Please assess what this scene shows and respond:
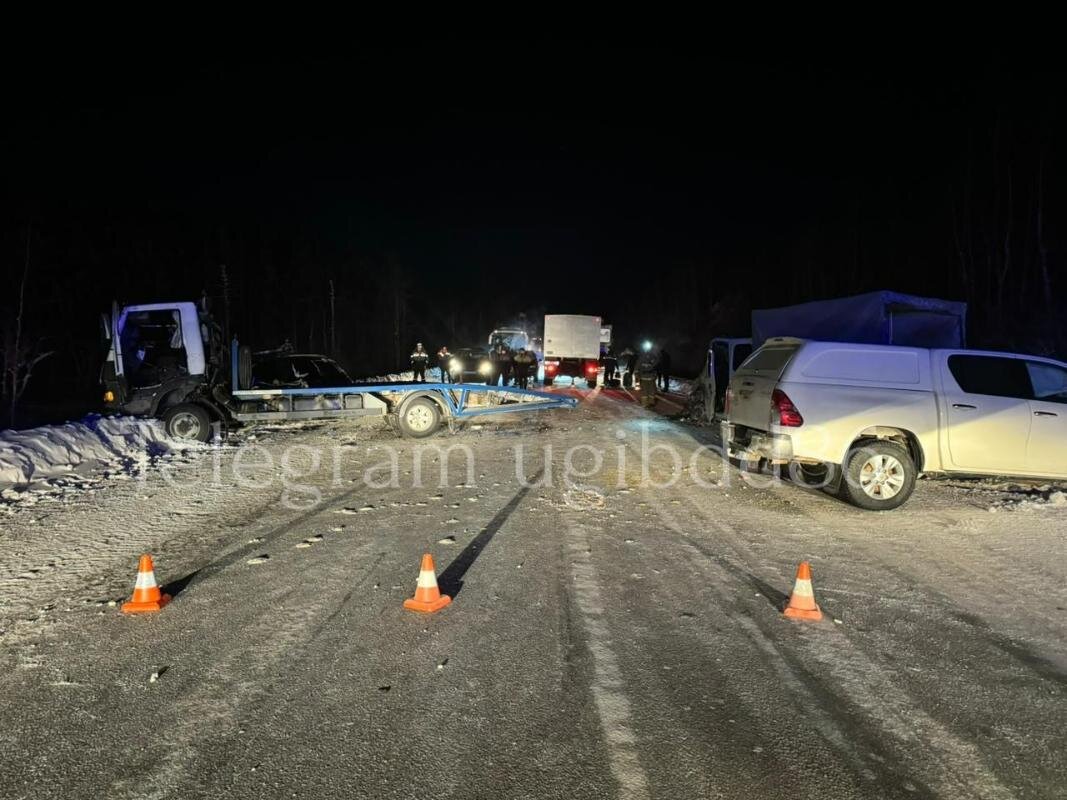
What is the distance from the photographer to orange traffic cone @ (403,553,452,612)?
470 cm

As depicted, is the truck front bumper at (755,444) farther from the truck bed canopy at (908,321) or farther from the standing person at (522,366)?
the standing person at (522,366)

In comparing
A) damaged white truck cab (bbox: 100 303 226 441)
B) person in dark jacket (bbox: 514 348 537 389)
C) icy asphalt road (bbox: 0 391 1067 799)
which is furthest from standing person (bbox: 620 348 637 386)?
icy asphalt road (bbox: 0 391 1067 799)

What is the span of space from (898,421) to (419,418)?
8.65m

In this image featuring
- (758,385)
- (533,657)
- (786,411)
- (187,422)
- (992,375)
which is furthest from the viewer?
(187,422)

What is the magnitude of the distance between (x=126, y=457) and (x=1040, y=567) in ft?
39.1

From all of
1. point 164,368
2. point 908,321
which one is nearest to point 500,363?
point 164,368

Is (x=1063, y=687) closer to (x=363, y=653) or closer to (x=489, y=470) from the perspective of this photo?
(x=363, y=653)

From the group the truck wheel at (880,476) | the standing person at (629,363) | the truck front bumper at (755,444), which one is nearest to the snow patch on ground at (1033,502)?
the truck wheel at (880,476)

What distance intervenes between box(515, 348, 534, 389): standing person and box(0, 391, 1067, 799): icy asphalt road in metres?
16.4

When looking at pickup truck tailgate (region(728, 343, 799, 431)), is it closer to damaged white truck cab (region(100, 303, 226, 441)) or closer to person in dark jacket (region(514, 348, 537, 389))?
damaged white truck cab (region(100, 303, 226, 441))

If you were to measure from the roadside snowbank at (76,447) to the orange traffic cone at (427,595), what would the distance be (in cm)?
Result: 672

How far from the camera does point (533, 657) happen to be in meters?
4.05

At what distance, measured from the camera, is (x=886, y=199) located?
1927 inches

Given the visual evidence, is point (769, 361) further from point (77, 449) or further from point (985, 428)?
point (77, 449)
